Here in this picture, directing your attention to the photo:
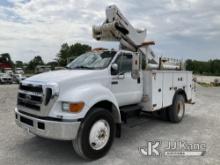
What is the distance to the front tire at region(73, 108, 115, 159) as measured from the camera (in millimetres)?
3887

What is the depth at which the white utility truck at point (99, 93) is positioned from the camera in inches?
149

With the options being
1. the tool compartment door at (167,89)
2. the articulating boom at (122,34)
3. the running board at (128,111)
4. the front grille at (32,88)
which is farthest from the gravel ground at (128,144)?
the articulating boom at (122,34)

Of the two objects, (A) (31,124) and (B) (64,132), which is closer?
(B) (64,132)

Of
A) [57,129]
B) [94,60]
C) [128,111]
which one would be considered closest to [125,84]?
[128,111]

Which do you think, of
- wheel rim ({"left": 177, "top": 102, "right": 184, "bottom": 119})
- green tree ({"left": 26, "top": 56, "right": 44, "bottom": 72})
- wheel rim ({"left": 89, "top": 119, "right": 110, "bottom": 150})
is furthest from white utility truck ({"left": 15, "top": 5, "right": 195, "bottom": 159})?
green tree ({"left": 26, "top": 56, "right": 44, "bottom": 72})

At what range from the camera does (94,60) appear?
5.07 m

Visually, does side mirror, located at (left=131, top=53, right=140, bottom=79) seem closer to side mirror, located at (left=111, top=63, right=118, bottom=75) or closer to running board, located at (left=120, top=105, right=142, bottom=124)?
side mirror, located at (left=111, top=63, right=118, bottom=75)

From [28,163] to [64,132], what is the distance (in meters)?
0.99

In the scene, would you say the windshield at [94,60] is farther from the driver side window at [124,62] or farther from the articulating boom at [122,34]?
the articulating boom at [122,34]

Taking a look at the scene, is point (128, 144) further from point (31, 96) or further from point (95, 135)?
point (31, 96)

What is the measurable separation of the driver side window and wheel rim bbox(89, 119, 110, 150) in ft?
4.51

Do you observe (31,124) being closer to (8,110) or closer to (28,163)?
(28,163)

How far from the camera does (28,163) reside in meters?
3.96

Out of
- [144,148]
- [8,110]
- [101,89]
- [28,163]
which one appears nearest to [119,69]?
[101,89]
